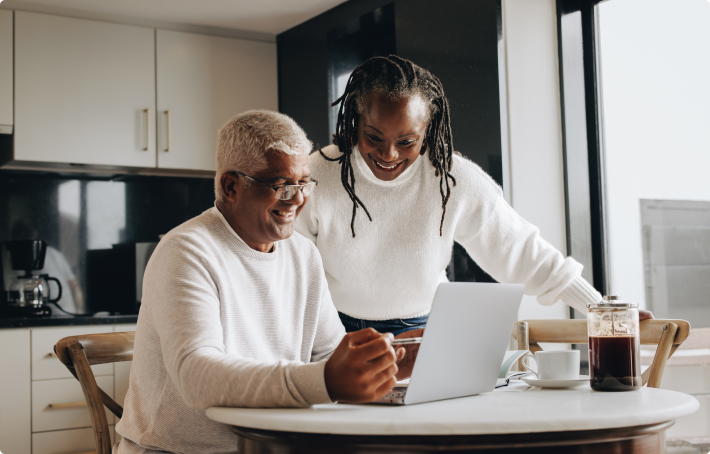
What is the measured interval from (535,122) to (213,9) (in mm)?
1730

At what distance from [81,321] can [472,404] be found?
2.44 m

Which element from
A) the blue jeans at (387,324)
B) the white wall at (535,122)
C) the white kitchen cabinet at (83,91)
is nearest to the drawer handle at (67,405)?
the white kitchen cabinet at (83,91)

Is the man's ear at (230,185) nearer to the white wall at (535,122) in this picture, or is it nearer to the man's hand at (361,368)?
the man's hand at (361,368)

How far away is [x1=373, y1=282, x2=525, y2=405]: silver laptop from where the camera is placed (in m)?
0.99

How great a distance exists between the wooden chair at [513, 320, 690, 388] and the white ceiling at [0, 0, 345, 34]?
6.83ft

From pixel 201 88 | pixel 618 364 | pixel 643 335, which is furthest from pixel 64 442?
pixel 618 364

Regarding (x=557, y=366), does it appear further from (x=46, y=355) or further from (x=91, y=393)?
(x=46, y=355)

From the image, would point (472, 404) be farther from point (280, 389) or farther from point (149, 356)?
point (149, 356)

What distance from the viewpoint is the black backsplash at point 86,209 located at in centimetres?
354

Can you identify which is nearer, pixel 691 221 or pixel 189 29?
pixel 691 221

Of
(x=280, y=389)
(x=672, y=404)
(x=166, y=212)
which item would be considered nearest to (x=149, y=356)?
(x=280, y=389)

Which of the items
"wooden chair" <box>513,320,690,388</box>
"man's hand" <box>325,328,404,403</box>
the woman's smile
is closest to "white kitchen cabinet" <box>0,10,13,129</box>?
the woman's smile

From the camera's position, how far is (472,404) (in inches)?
40.7

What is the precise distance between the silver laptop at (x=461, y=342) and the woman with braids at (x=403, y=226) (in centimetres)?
60
